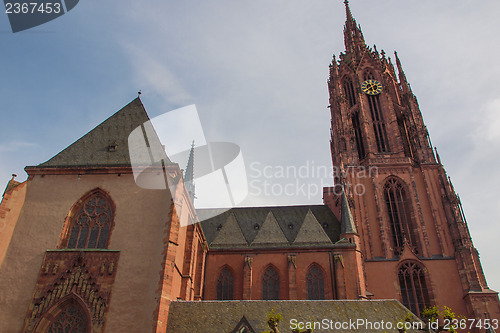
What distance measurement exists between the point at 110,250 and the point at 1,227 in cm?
432

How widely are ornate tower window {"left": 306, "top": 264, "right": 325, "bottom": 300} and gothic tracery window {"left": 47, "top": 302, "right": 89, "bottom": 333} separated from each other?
1299 cm

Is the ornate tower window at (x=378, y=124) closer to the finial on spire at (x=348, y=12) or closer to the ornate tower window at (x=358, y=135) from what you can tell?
the ornate tower window at (x=358, y=135)

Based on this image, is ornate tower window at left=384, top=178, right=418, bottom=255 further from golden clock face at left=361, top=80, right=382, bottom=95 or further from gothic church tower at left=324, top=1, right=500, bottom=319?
golden clock face at left=361, top=80, right=382, bottom=95

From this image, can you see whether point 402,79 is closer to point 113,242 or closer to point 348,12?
point 348,12

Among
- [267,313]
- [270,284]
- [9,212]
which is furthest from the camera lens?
[270,284]

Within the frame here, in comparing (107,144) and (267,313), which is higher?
(107,144)

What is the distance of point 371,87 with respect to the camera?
34.8 m

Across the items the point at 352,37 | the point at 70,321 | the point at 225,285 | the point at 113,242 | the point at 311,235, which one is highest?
the point at 352,37

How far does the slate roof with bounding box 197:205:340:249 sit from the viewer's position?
79.5ft

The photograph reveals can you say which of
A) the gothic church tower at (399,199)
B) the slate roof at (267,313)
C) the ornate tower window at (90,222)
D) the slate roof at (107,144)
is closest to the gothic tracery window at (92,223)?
the ornate tower window at (90,222)

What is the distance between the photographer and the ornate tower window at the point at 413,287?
77.0 ft

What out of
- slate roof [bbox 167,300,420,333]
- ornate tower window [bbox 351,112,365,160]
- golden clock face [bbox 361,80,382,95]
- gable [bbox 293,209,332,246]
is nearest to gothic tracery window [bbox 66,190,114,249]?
slate roof [bbox 167,300,420,333]

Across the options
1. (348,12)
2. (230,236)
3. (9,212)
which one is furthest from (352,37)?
(9,212)

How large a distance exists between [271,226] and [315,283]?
17.2ft
